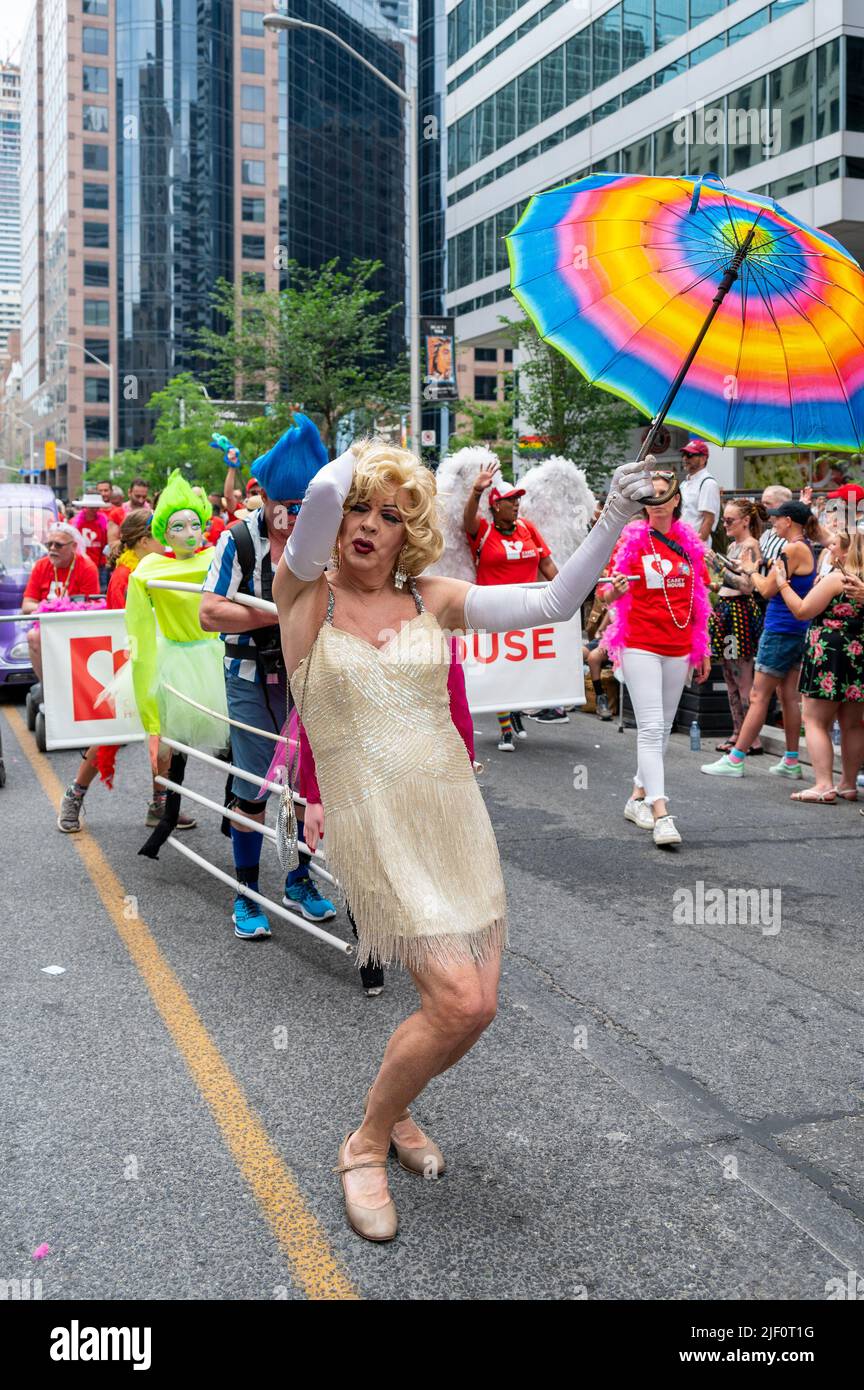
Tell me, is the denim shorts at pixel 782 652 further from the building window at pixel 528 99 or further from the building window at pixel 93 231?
the building window at pixel 93 231

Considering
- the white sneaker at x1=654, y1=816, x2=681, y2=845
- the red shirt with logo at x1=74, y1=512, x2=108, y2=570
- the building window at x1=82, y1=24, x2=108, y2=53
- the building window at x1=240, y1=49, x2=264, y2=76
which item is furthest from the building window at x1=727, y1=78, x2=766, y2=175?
the building window at x1=82, y1=24, x2=108, y2=53

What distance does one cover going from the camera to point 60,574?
10.9 m

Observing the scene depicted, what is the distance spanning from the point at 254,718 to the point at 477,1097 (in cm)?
224

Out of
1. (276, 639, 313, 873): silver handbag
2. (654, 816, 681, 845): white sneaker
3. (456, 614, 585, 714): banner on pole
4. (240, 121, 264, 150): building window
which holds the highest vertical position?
(240, 121, 264, 150): building window

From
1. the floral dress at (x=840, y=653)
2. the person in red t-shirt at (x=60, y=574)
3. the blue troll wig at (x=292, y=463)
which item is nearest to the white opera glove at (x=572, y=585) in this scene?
the blue troll wig at (x=292, y=463)

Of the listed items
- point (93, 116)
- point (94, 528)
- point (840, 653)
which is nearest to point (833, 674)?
point (840, 653)

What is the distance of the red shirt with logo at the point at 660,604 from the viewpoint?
26.1 ft

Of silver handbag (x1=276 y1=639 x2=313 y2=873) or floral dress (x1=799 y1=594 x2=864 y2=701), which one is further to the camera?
floral dress (x1=799 y1=594 x2=864 y2=701)

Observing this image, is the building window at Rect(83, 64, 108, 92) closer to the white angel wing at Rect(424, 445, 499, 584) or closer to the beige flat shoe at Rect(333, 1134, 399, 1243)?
the white angel wing at Rect(424, 445, 499, 584)

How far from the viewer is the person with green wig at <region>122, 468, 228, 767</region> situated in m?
6.75

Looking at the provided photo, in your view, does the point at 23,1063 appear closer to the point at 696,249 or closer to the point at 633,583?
the point at 696,249

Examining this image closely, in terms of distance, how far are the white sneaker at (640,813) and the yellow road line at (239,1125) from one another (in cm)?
324

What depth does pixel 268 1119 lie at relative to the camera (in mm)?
3982

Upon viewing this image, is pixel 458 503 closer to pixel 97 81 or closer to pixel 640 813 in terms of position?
pixel 640 813
